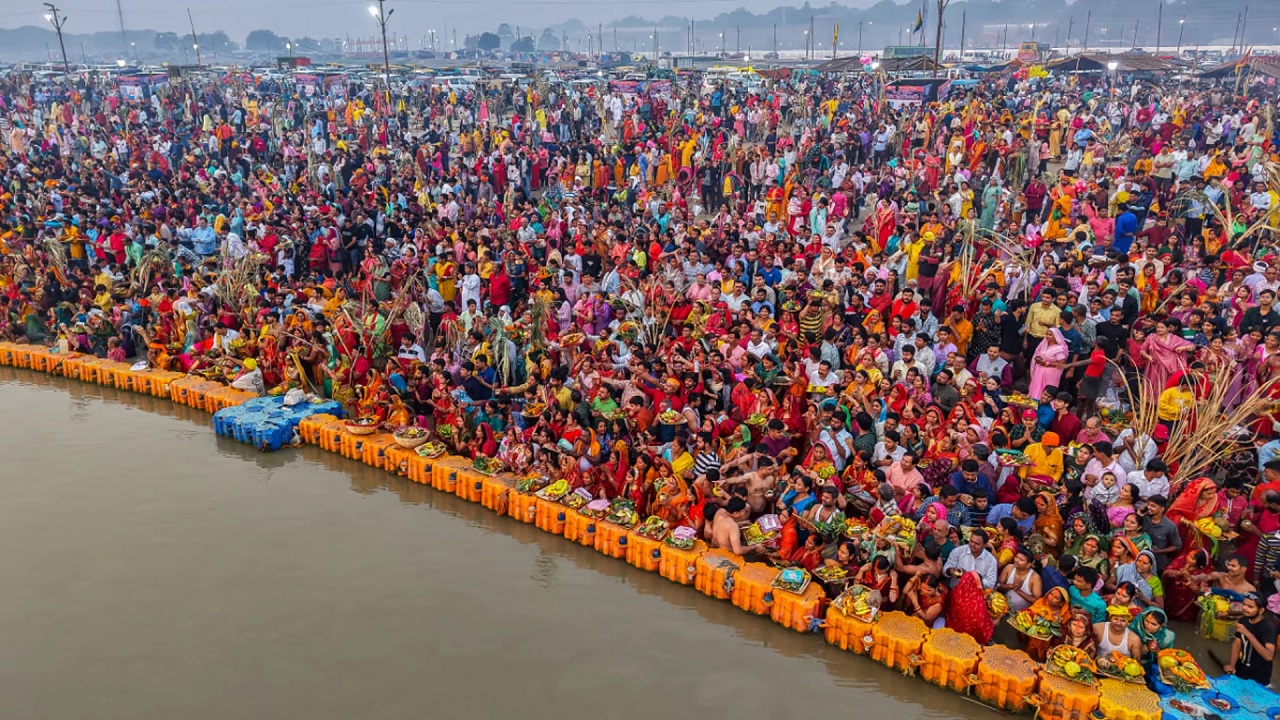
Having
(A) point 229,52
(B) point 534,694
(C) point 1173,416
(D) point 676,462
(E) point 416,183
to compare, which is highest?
(A) point 229,52

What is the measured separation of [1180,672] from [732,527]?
11.4 feet

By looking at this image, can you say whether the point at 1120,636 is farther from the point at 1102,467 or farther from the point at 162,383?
the point at 162,383

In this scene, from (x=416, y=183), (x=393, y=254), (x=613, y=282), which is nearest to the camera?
(x=613, y=282)

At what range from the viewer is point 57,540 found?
873cm

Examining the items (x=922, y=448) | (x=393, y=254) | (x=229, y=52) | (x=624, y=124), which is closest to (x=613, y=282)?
(x=393, y=254)

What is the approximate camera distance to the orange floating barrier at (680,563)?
307 inches

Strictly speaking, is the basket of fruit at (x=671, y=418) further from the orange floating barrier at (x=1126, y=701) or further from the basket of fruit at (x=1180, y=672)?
the basket of fruit at (x=1180, y=672)

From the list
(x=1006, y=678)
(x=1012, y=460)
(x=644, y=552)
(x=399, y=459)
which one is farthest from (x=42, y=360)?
(x=1006, y=678)

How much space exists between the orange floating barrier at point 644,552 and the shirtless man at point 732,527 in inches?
20.5

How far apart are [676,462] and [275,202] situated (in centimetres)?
1264

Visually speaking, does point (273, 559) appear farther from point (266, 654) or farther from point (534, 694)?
point (534, 694)

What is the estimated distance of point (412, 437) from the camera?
33.4 feet

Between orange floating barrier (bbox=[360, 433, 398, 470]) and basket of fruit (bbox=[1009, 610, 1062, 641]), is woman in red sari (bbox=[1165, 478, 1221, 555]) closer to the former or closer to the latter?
basket of fruit (bbox=[1009, 610, 1062, 641])

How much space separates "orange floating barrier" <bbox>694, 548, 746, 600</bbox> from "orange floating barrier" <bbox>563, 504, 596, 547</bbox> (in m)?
1.22
